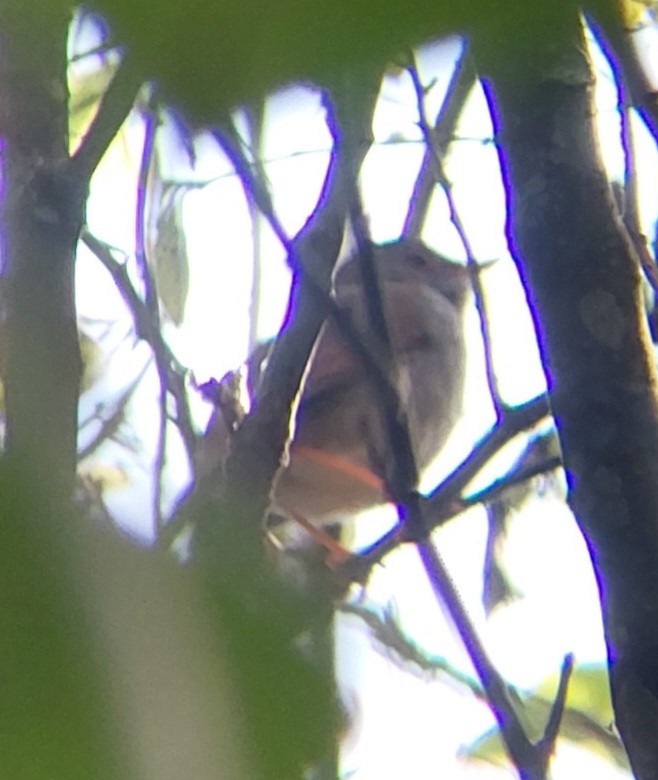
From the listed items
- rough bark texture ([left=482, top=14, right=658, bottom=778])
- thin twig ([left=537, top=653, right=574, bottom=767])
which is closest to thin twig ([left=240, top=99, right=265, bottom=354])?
rough bark texture ([left=482, top=14, right=658, bottom=778])

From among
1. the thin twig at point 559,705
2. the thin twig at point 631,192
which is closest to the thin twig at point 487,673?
the thin twig at point 559,705

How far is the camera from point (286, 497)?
23.5 inches

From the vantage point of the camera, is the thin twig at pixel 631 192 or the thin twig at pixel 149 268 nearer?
the thin twig at pixel 149 268

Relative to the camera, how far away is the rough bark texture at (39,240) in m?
0.46

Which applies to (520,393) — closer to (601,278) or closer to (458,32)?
(601,278)

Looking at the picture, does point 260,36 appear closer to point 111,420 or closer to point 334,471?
point 111,420

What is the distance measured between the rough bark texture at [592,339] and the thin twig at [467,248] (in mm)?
46

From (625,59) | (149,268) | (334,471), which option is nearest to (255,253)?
(149,268)

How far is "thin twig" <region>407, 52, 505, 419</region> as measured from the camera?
0.67 m

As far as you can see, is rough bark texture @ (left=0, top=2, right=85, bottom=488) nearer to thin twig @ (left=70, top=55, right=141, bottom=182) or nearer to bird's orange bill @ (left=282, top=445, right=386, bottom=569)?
thin twig @ (left=70, top=55, right=141, bottom=182)

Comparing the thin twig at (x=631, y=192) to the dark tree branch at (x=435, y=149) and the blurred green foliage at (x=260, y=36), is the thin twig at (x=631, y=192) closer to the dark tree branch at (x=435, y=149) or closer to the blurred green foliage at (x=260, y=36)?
the dark tree branch at (x=435, y=149)

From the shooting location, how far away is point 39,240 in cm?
54

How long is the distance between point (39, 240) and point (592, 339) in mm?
322

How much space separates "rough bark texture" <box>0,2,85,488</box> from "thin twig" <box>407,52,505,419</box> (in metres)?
0.22
